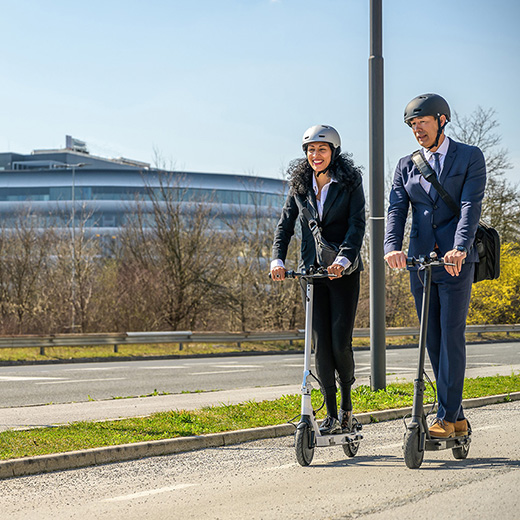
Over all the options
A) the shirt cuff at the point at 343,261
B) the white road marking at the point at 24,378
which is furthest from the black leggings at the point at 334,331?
the white road marking at the point at 24,378

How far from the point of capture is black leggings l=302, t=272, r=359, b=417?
5.70 meters

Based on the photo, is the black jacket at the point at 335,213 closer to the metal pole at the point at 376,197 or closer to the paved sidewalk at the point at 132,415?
the paved sidewalk at the point at 132,415

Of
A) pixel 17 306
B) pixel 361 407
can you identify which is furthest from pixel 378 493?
pixel 17 306

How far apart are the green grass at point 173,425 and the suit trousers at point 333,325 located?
1.68 metres

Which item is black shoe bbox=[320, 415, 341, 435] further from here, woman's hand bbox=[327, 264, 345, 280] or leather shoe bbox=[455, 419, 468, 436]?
woman's hand bbox=[327, 264, 345, 280]

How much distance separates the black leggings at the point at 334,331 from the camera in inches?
224

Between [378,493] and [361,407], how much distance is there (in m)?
3.99

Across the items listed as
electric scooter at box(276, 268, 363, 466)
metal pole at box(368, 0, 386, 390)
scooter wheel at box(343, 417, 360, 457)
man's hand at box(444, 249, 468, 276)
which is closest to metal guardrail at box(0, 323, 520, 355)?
metal pole at box(368, 0, 386, 390)

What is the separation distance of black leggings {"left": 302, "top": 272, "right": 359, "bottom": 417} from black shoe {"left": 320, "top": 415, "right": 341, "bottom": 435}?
0.19ft

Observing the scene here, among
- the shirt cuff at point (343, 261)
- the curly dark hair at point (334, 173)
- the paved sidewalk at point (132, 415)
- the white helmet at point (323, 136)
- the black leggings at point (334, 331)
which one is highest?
the white helmet at point (323, 136)

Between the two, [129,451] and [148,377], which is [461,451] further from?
[148,377]

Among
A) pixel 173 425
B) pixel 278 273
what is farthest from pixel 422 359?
pixel 173 425

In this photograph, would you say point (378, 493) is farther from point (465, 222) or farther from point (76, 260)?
point (76, 260)

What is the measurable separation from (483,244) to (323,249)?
106 cm
